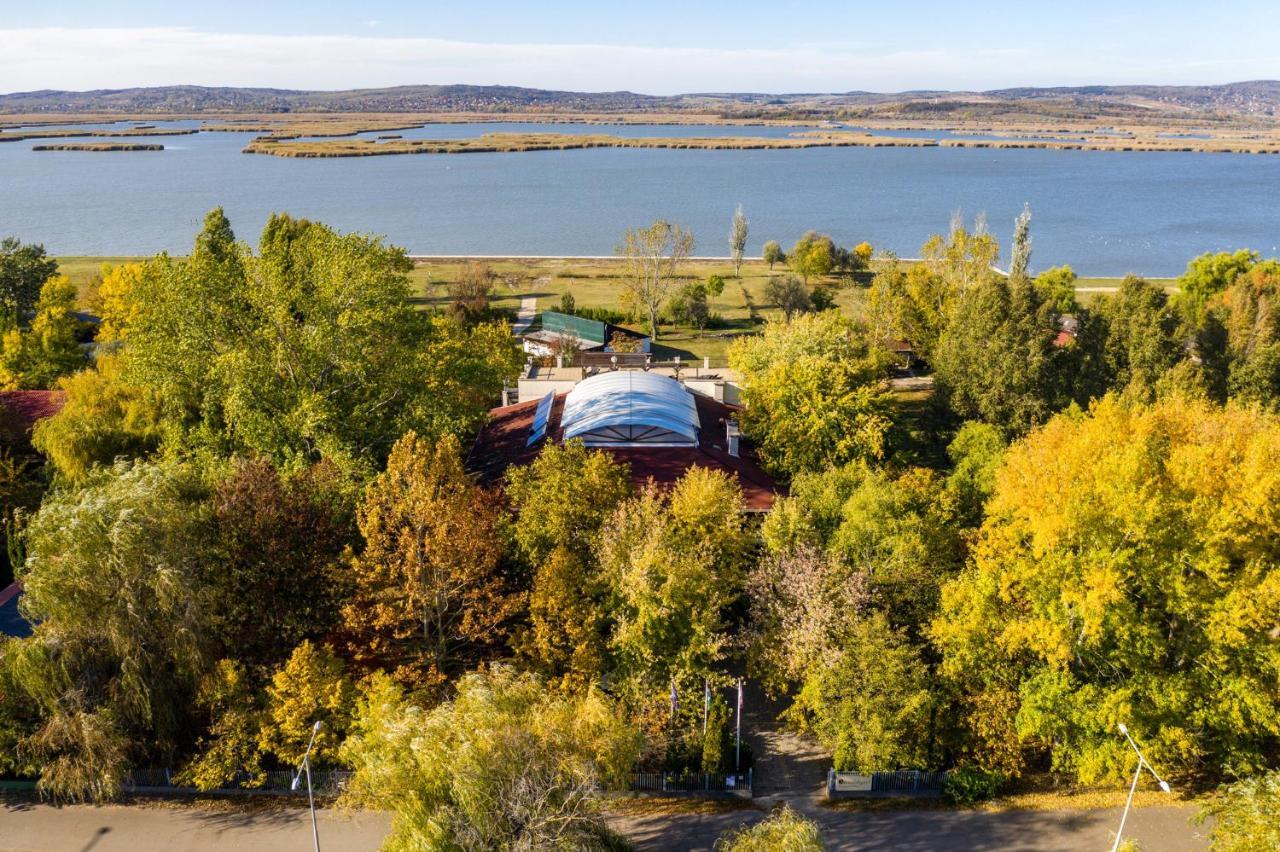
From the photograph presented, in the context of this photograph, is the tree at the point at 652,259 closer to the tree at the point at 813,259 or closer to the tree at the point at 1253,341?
the tree at the point at 813,259

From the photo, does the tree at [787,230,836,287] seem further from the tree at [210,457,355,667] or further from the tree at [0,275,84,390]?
the tree at [210,457,355,667]

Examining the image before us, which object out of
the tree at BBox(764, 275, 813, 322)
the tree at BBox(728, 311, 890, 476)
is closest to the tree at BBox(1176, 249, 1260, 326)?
the tree at BBox(764, 275, 813, 322)

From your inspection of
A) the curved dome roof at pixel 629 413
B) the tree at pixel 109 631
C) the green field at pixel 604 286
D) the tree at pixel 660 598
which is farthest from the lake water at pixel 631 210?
the tree at pixel 109 631

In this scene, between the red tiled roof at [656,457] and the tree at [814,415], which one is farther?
the tree at [814,415]

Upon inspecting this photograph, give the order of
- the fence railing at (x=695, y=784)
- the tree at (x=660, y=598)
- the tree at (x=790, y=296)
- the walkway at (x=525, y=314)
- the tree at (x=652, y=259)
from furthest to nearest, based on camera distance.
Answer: the tree at (x=790, y=296) → the tree at (x=652, y=259) → the walkway at (x=525, y=314) → the tree at (x=660, y=598) → the fence railing at (x=695, y=784)

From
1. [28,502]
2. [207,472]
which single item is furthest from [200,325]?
[28,502]

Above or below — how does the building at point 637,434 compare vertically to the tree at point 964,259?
below

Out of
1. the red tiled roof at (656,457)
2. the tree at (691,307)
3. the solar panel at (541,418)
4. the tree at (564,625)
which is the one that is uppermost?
the tree at (691,307)

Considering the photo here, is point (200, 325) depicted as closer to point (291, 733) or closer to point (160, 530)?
point (160, 530)
